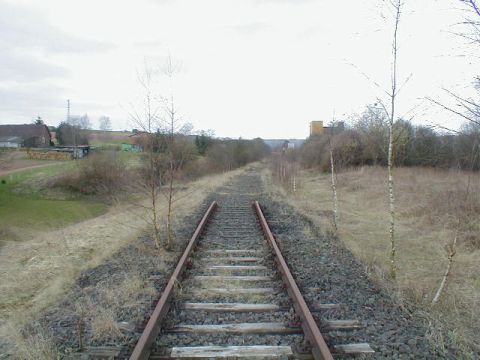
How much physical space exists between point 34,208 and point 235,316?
93.1 ft

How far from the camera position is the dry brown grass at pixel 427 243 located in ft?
14.7

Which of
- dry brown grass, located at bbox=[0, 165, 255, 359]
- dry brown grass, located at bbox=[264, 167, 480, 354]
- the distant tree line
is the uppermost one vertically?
the distant tree line

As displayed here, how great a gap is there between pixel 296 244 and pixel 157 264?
3.22 metres

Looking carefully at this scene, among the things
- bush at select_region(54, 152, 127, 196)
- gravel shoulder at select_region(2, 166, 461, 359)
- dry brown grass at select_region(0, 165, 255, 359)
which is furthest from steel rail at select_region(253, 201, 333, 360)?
bush at select_region(54, 152, 127, 196)

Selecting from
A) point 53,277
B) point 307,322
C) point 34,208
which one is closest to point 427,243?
point 307,322

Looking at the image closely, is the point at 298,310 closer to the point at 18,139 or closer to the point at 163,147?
the point at 163,147

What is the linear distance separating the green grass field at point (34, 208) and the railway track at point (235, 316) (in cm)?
1416

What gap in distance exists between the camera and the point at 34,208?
89.7 ft

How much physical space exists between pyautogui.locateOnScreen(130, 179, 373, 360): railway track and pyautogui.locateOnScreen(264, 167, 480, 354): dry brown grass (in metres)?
1.44

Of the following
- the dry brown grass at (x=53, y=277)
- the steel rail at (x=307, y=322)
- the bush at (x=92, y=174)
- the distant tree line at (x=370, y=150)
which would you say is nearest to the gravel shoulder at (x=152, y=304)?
the dry brown grass at (x=53, y=277)

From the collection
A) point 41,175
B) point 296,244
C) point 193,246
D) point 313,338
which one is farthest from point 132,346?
point 41,175

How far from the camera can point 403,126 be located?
21.6 feet

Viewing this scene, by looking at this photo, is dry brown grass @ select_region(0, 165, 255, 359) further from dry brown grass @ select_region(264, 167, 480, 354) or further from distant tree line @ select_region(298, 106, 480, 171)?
distant tree line @ select_region(298, 106, 480, 171)

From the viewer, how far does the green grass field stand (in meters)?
20.7
